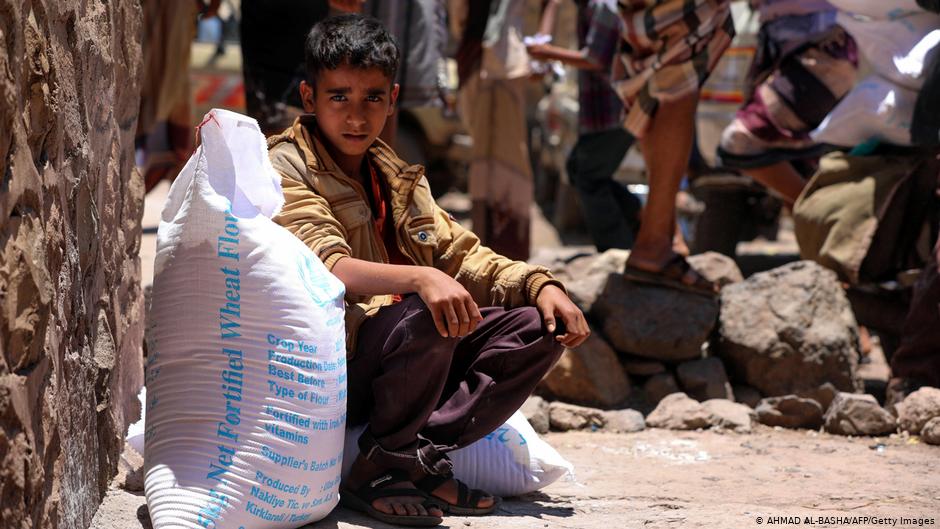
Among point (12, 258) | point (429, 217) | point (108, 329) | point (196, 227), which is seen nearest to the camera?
point (12, 258)

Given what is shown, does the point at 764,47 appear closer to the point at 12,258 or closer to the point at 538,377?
the point at 538,377

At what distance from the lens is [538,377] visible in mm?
2939

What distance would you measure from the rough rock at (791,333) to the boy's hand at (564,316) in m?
1.90

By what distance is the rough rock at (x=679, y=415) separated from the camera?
14.1 ft

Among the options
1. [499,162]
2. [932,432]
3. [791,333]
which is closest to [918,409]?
[932,432]

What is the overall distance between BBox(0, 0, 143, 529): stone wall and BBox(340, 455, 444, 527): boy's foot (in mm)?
571

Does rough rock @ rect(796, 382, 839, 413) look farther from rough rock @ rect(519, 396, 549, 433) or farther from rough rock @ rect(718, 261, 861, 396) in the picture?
rough rock @ rect(519, 396, 549, 433)

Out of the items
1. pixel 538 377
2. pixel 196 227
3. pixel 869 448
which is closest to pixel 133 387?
pixel 196 227

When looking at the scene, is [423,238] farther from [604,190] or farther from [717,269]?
[604,190]

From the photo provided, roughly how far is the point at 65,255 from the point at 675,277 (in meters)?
2.74

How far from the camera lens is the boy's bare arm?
2637mm

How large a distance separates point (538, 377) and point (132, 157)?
1.27 meters

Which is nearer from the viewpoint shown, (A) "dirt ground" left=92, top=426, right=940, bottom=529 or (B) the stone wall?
(B) the stone wall

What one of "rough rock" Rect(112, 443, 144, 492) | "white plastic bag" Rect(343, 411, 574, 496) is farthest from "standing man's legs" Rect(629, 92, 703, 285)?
"rough rock" Rect(112, 443, 144, 492)
